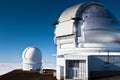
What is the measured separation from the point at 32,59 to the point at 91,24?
30.3 meters

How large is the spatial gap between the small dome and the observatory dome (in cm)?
2474

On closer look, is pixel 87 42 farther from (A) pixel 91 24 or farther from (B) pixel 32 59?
(B) pixel 32 59

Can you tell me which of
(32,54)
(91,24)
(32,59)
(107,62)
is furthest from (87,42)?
(32,59)

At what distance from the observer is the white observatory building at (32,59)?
229ft

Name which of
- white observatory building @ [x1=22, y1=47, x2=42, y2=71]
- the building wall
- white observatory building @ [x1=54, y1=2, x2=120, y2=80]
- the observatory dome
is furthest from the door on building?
white observatory building @ [x1=22, y1=47, x2=42, y2=71]

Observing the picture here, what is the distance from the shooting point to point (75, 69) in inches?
1559

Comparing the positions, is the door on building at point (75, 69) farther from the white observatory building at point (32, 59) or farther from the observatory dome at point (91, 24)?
the white observatory building at point (32, 59)

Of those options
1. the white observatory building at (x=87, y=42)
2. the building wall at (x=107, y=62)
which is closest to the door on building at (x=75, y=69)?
the white observatory building at (x=87, y=42)

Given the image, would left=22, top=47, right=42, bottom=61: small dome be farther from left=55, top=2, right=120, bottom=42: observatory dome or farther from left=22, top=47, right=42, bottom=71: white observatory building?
left=55, top=2, right=120, bottom=42: observatory dome

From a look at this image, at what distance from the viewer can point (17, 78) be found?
5284 centimetres

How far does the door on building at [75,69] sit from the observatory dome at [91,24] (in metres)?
4.79

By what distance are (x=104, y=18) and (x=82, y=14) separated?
11.6 feet

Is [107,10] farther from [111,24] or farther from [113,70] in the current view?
[113,70]

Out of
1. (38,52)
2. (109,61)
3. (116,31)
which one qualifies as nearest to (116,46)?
(116,31)
